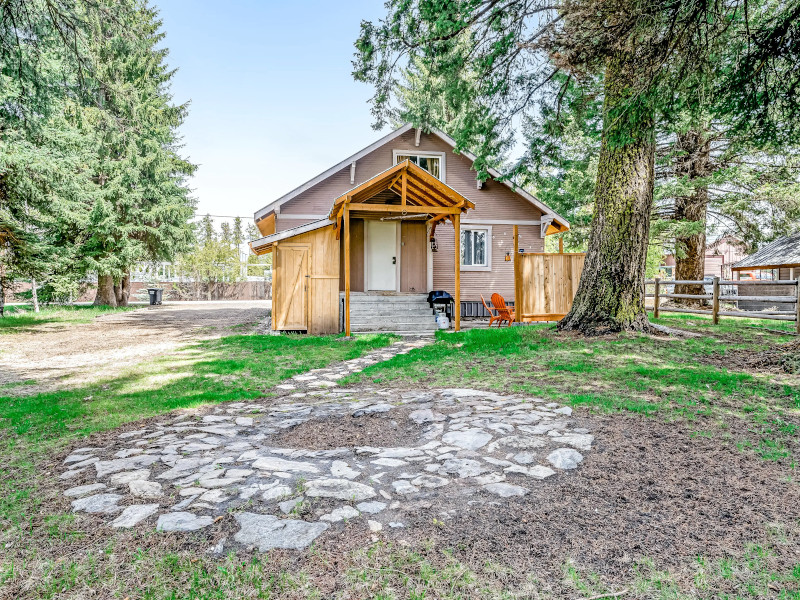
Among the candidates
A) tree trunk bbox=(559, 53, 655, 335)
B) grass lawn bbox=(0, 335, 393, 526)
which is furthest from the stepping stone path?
tree trunk bbox=(559, 53, 655, 335)

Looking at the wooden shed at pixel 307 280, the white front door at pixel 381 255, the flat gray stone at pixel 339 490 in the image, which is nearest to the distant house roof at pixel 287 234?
the wooden shed at pixel 307 280

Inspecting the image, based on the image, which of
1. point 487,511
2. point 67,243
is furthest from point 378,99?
point 67,243

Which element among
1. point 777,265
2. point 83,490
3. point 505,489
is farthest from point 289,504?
point 777,265

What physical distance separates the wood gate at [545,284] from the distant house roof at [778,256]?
12081mm

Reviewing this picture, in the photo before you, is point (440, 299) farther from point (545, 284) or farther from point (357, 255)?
point (357, 255)

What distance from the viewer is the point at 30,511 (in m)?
2.69

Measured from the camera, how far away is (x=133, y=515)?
257 centimetres

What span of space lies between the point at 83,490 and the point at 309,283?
9312 mm

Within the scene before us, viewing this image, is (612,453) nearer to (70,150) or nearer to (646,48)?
(646,48)

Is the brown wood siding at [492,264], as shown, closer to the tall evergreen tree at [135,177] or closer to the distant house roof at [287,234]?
the distant house roof at [287,234]

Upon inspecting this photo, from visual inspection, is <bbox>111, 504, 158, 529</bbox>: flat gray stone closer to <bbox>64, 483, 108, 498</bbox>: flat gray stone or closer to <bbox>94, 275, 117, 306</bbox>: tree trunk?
<bbox>64, 483, 108, 498</bbox>: flat gray stone

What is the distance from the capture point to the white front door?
14.6 metres

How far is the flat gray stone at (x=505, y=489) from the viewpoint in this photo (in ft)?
9.14

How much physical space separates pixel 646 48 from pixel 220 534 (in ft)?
24.1
